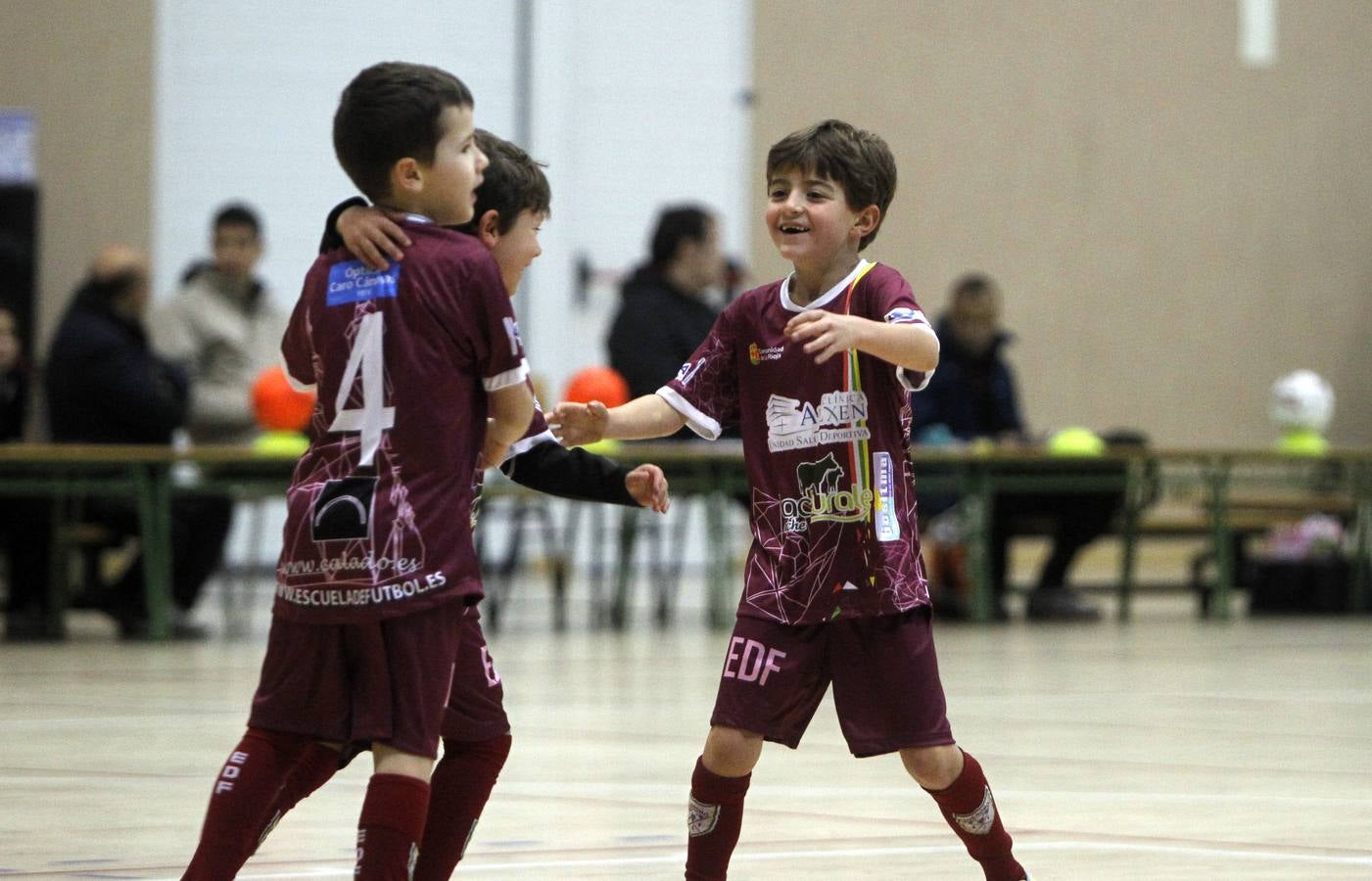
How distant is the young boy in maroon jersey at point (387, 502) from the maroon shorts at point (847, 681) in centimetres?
69

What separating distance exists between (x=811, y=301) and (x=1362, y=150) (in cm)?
1356

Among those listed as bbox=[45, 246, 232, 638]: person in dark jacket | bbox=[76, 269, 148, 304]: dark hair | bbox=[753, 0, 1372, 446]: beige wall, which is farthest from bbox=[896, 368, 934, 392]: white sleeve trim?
bbox=[753, 0, 1372, 446]: beige wall

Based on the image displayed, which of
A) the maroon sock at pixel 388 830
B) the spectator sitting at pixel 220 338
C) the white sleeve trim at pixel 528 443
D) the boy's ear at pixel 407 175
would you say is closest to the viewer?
the maroon sock at pixel 388 830

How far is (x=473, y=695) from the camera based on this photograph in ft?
10.7

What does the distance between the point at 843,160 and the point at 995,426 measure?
25.1 feet

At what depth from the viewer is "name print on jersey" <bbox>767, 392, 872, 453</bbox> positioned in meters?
3.57

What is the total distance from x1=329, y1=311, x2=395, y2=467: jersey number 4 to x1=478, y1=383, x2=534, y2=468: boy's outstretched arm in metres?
0.16

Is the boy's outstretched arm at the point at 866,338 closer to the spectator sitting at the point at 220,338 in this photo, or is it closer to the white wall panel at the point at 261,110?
the spectator sitting at the point at 220,338

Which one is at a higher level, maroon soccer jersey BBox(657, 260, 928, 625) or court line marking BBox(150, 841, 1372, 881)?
maroon soccer jersey BBox(657, 260, 928, 625)

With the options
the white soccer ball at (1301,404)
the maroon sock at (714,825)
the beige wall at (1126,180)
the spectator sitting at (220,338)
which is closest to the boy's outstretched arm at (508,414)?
the maroon sock at (714,825)

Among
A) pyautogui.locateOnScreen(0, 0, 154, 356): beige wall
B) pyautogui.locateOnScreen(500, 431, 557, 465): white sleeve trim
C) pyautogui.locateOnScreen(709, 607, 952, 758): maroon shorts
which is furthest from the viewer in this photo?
pyautogui.locateOnScreen(0, 0, 154, 356): beige wall

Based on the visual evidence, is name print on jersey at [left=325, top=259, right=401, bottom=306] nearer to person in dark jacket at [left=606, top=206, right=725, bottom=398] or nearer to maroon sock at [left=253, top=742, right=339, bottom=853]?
maroon sock at [left=253, top=742, right=339, bottom=853]

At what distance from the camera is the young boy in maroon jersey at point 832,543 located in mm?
3520

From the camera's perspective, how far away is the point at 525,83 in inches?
562
